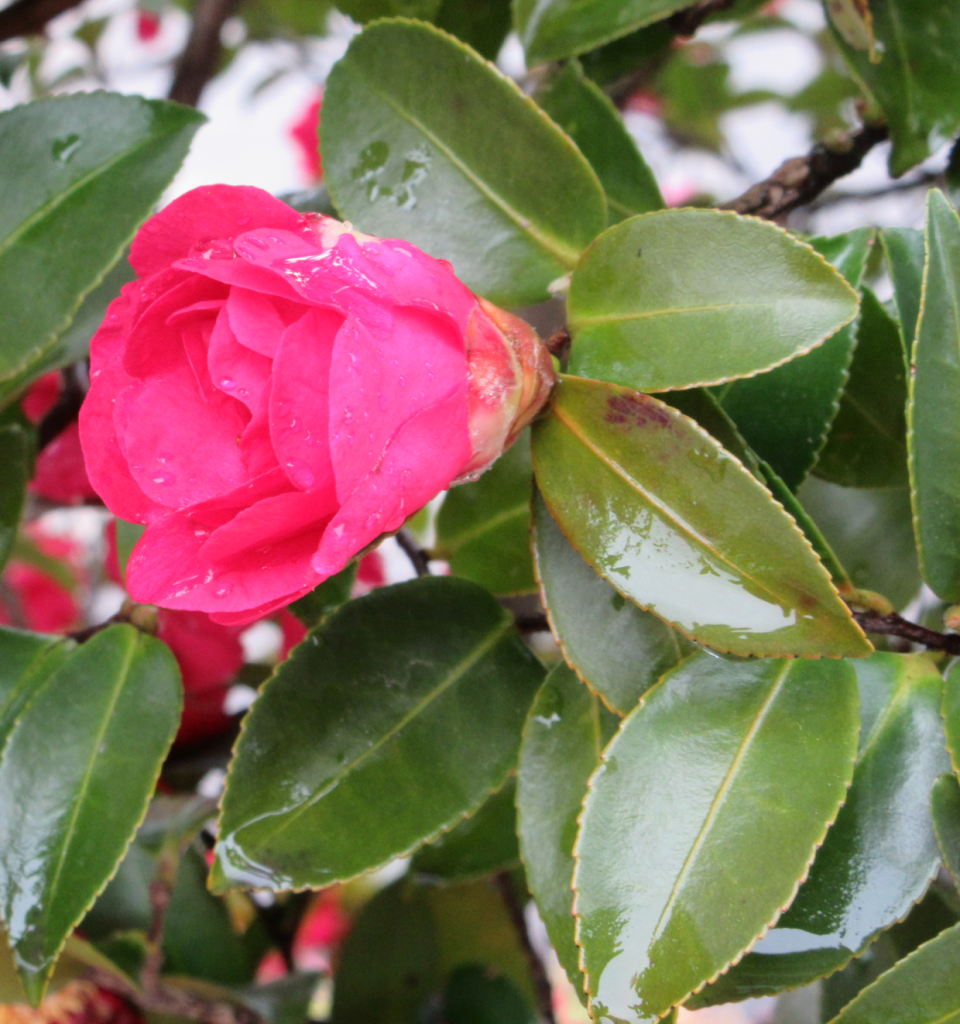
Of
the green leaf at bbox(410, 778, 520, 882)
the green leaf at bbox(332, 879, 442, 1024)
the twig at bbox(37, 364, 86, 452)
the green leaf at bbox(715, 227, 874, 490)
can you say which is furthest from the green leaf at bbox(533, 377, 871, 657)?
the green leaf at bbox(332, 879, 442, 1024)

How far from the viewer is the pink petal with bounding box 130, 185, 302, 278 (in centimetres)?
31

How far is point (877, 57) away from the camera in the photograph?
18.8 inches

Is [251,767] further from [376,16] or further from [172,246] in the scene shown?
[376,16]

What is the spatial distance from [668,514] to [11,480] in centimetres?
40

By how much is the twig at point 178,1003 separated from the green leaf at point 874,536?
1.41ft

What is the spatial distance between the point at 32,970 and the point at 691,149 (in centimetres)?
138

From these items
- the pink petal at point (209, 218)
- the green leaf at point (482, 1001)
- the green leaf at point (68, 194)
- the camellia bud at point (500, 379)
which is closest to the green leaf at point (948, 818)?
the camellia bud at point (500, 379)

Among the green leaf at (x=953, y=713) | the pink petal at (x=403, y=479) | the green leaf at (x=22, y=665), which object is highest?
the pink petal at (x=403, y=479)

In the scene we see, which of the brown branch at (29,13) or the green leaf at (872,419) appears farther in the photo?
the brown branch at (29,13)

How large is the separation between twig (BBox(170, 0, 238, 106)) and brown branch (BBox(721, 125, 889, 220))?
0.57m

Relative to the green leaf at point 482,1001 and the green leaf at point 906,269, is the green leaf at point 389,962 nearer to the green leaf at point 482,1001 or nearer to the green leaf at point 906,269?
the green leaf at point 482,1001

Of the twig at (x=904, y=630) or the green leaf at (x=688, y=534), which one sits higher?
the green leaf at (x=688, y=534)

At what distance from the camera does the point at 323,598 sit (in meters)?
0.50

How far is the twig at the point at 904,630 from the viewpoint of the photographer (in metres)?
0.36
